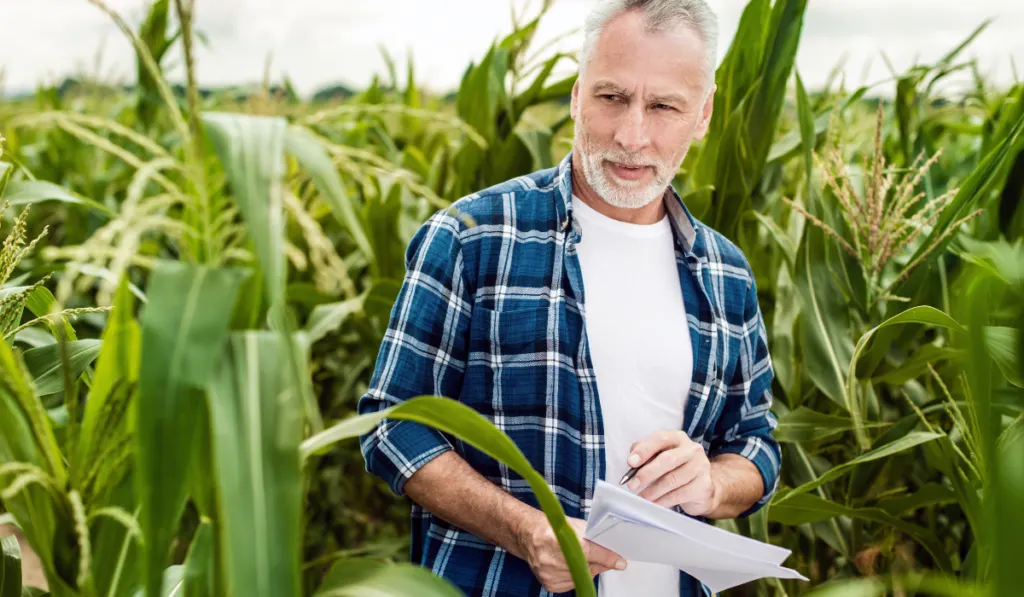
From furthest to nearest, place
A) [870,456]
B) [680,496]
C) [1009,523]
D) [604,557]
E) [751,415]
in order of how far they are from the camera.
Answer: [751,415] → [870,456] → [680,496] → [604,557] → [1009,523]

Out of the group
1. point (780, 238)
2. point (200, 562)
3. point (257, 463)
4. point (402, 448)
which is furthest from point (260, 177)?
point (780, 238)

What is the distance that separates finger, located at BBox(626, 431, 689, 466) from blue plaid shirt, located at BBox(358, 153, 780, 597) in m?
0.07

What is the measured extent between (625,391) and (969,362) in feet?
2.15

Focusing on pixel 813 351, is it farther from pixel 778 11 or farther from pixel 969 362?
pixel 969 362

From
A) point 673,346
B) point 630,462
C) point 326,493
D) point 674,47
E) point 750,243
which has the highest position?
point 674,47

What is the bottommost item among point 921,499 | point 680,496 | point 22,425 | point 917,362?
point 921,499

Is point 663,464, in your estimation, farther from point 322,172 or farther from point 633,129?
point 322,172

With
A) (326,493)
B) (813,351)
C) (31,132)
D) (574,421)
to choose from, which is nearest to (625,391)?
(574,421)

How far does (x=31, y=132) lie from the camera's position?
10.2 ft

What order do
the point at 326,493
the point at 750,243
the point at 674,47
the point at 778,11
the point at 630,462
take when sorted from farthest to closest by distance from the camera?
the point at 326,493 → the point at 750,243 → the point at 778,11 → the point at 674,47 → the point at 630,462

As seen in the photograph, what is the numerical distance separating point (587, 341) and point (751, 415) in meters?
0.33

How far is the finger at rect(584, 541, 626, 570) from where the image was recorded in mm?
941

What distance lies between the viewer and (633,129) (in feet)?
3.68

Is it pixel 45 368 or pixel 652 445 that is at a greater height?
pixel 45 368
